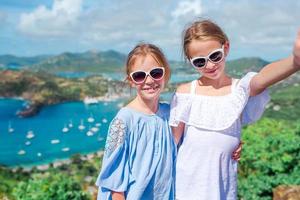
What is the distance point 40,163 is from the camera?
7535mm

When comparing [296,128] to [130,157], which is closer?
[130,157]

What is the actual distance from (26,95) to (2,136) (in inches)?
26.7

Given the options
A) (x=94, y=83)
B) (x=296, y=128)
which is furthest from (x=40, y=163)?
(x=296, y=128)

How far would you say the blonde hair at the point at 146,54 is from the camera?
1.81 meters

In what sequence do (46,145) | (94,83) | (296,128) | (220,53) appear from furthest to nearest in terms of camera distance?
1. (94,83)
2. (46,145)
3. (296,128)
4. (220,53)

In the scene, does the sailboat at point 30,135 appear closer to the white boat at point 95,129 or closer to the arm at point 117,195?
the white boat at point 95,129

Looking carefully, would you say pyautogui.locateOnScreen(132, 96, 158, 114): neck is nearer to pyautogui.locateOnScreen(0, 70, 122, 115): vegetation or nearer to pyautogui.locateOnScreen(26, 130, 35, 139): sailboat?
pyautogui.locateOnScreen(0, 70, 122, 115): vegetation

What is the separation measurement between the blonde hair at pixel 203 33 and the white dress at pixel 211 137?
14cm

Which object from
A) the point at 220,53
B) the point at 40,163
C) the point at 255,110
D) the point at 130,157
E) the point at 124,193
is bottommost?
the point at 40,163

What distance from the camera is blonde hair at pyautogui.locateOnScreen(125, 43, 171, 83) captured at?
181 cm

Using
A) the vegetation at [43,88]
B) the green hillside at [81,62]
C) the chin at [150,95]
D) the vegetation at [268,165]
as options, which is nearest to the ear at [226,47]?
the chin at [150,95]

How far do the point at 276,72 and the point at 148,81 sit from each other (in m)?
0.39

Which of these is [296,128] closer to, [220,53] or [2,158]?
[220,53]

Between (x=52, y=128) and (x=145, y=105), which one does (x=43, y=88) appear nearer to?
(x=52, y=128)
